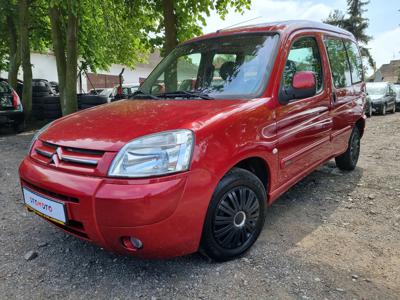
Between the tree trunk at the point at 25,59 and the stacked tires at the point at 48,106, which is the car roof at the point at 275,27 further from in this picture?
the tree trunk at the point at 25,59

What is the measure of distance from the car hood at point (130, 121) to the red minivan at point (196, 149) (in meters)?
0.01

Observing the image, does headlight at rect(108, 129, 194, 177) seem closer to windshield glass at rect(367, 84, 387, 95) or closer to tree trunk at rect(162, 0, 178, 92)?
tree trunk at rect(162, 0, 178, 92)

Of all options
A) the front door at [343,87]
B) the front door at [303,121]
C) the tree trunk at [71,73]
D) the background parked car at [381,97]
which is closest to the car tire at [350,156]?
the front door at [343,87]

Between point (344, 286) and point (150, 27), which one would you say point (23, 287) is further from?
point (150, 27)

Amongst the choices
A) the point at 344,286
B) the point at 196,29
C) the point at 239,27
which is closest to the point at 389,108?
the point at 196,29

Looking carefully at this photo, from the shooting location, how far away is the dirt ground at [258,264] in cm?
260

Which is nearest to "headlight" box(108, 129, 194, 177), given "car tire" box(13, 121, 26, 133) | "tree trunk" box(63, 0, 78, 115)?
"tree trunk" box(63, 0, 78, 115)

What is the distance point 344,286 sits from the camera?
264 cm

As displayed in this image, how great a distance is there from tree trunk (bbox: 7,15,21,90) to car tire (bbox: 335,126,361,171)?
35.7 feet

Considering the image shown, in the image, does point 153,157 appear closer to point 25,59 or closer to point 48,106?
point 48,106

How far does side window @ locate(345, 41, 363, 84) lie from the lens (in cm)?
516

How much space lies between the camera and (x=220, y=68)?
3.59 m

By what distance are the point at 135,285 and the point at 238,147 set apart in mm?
1243

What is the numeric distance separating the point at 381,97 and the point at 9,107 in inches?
604
